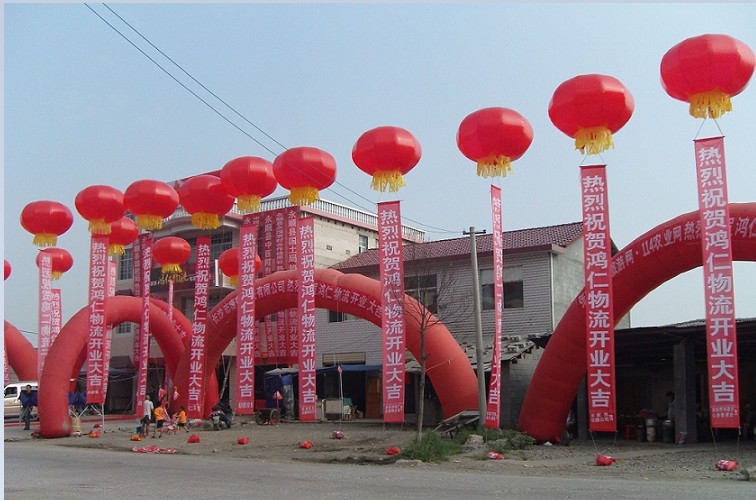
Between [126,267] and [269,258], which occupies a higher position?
[126,267]

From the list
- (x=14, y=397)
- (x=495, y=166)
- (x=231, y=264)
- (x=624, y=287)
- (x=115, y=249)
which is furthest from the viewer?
(x=14, y=397)

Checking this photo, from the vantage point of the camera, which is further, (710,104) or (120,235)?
(120,235)

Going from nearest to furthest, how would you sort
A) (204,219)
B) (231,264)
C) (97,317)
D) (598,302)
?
(598,302), (204,219), (97,317), (231,264)

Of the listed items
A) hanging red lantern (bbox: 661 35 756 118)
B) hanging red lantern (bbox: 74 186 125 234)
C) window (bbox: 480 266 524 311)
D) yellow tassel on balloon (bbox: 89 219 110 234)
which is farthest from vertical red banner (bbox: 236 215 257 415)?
hanging red lantern (bbox: 661 35 756 118)

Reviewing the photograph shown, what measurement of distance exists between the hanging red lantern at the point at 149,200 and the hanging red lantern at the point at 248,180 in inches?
73.7

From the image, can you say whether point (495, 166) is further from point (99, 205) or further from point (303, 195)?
point (99, 205)

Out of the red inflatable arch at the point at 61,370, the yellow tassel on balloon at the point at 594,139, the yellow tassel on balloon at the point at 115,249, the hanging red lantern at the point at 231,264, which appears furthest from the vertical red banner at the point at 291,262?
the yellow tassel on balloon at the point at 594,139

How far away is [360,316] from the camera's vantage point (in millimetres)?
20062

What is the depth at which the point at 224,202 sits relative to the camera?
18125 millimetres

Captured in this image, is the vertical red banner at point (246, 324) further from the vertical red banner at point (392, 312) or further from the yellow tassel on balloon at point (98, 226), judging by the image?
the vertical red banner at point (392, 312)

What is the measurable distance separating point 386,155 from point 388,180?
54 centimetres

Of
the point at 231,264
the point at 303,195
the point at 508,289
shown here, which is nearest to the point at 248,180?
the point at 303,195

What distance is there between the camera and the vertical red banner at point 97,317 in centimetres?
2062

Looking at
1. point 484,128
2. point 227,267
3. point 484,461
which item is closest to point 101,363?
point 227,267
